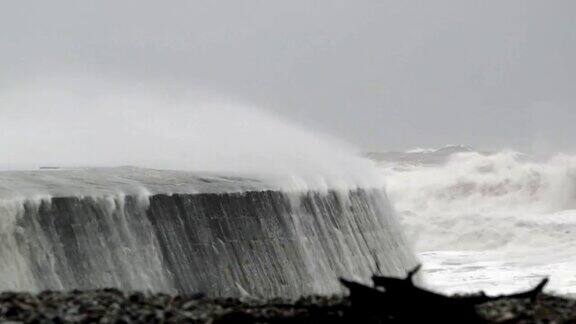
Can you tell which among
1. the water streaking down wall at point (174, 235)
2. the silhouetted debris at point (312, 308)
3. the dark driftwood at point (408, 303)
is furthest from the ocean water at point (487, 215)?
the dark driftwood at point (408, 303)

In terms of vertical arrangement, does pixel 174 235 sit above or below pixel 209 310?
above

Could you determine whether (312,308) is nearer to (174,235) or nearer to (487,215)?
(174,235)

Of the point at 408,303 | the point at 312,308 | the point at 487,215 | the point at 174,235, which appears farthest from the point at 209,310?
the point at 487,215

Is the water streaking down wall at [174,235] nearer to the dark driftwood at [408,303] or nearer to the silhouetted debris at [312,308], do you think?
the silhouetted debris at [312,308]

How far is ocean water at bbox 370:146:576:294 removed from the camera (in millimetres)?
34356

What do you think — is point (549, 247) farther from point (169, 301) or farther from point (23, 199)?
point (169, 301)

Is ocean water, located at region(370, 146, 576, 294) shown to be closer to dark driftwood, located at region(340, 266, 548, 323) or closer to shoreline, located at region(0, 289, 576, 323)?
A: shoreline, located at region(0, 289, 576, 323)

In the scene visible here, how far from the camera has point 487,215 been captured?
6028 cm

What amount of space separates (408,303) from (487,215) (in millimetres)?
52551

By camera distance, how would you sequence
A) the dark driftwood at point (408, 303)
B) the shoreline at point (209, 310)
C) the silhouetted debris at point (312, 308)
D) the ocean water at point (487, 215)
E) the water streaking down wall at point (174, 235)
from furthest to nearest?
the ocean water at point (487, 215)
the water streaking down wall at point (174, 235)
the shoreline at point (209, 310)
the silhouetted debris at point (312, 308)
the dark driftwood at point (408, 303)

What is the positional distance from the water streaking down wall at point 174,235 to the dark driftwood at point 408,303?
6233mm

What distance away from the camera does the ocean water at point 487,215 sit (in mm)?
34356

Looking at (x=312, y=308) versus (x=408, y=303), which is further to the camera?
(x=312, y=308)

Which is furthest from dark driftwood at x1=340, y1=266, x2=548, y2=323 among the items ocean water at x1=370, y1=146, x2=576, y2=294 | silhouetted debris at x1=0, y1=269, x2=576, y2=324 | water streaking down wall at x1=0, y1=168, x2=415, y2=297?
ocean water at x1=370, y1=146, x2=576, y2=294
